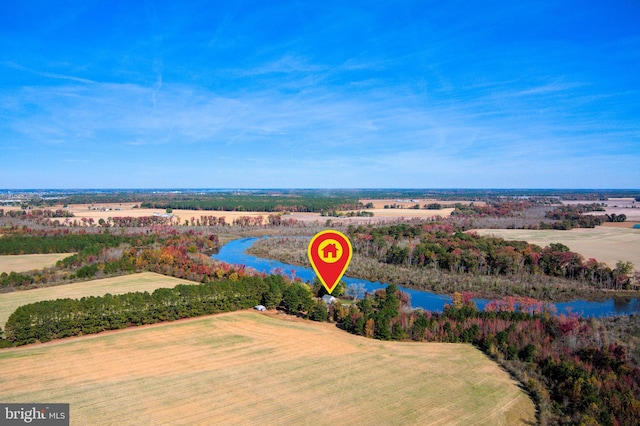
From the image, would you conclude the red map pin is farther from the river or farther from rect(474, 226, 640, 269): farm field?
rect(474, 226, 640, 269): farm field

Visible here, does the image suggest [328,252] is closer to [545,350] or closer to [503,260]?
[545,350]

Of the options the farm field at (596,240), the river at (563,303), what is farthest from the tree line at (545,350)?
the farm field at (596,240)

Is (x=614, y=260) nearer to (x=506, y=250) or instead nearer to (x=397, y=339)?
(x=506, y=250)

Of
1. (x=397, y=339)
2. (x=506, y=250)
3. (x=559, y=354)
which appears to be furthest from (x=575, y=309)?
(x=397, y=339)

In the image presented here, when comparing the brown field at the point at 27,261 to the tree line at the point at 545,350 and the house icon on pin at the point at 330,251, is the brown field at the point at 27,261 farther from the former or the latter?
the house icon on pin at the point at 330,251

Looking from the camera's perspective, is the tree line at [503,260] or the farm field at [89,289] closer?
the farm field at [89,289]

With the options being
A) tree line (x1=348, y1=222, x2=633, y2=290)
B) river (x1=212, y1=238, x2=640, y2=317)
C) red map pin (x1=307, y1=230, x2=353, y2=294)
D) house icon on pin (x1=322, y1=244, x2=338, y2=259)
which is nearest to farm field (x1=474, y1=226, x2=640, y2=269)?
tree line (x1=348, y1=222, x2=633, y2=290)
